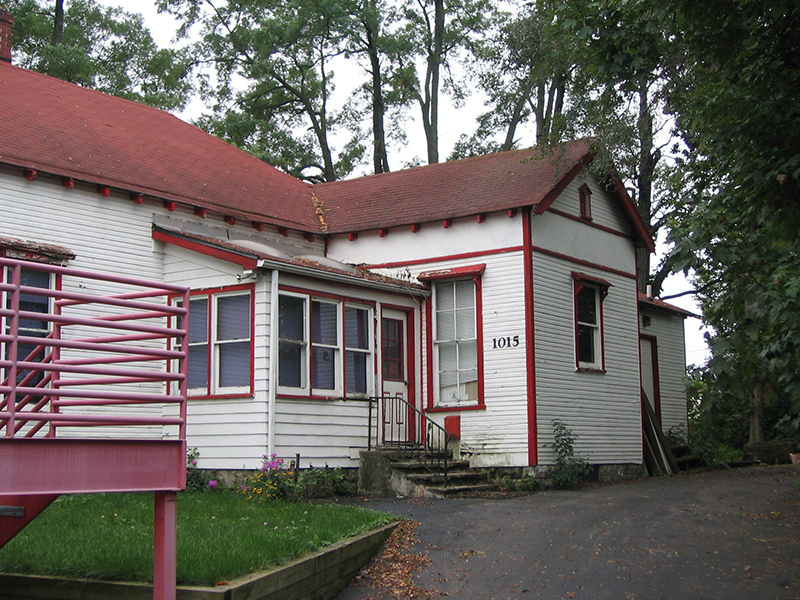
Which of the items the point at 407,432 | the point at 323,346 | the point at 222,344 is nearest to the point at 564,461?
the point at 407,432

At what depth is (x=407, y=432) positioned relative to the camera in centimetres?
1625

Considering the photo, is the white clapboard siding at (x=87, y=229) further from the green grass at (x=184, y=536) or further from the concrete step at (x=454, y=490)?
the concrete step at (x=454, y=490)

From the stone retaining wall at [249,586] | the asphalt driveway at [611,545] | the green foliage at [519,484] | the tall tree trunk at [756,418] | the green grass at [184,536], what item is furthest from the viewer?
the tall tree trunk at [756,418]

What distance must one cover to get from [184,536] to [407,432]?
24.9 feet

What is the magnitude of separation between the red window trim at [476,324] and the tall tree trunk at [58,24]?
20875 millimetres

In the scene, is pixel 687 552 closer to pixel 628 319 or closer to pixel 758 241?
pixel 758 241

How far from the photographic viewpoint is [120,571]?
24.8 ft

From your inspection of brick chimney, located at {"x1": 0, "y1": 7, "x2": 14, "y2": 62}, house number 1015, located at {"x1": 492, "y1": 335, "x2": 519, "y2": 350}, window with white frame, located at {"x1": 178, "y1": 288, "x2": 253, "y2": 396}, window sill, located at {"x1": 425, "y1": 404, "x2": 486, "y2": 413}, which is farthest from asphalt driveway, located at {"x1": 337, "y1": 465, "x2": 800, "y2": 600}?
brick chimney, located at {"x1": 0, "y1": 7, "x2": 14, "y2": 62}

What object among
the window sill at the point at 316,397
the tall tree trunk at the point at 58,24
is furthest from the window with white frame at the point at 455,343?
the tall tree trunk at the point at 58,24

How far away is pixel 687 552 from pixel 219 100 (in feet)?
96.7

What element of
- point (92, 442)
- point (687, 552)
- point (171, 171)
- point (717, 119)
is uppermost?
point (171, 171)

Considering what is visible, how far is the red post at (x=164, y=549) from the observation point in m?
6.64

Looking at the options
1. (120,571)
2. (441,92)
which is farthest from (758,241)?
(441,92)

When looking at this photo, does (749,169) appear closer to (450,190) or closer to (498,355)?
(498,355)
